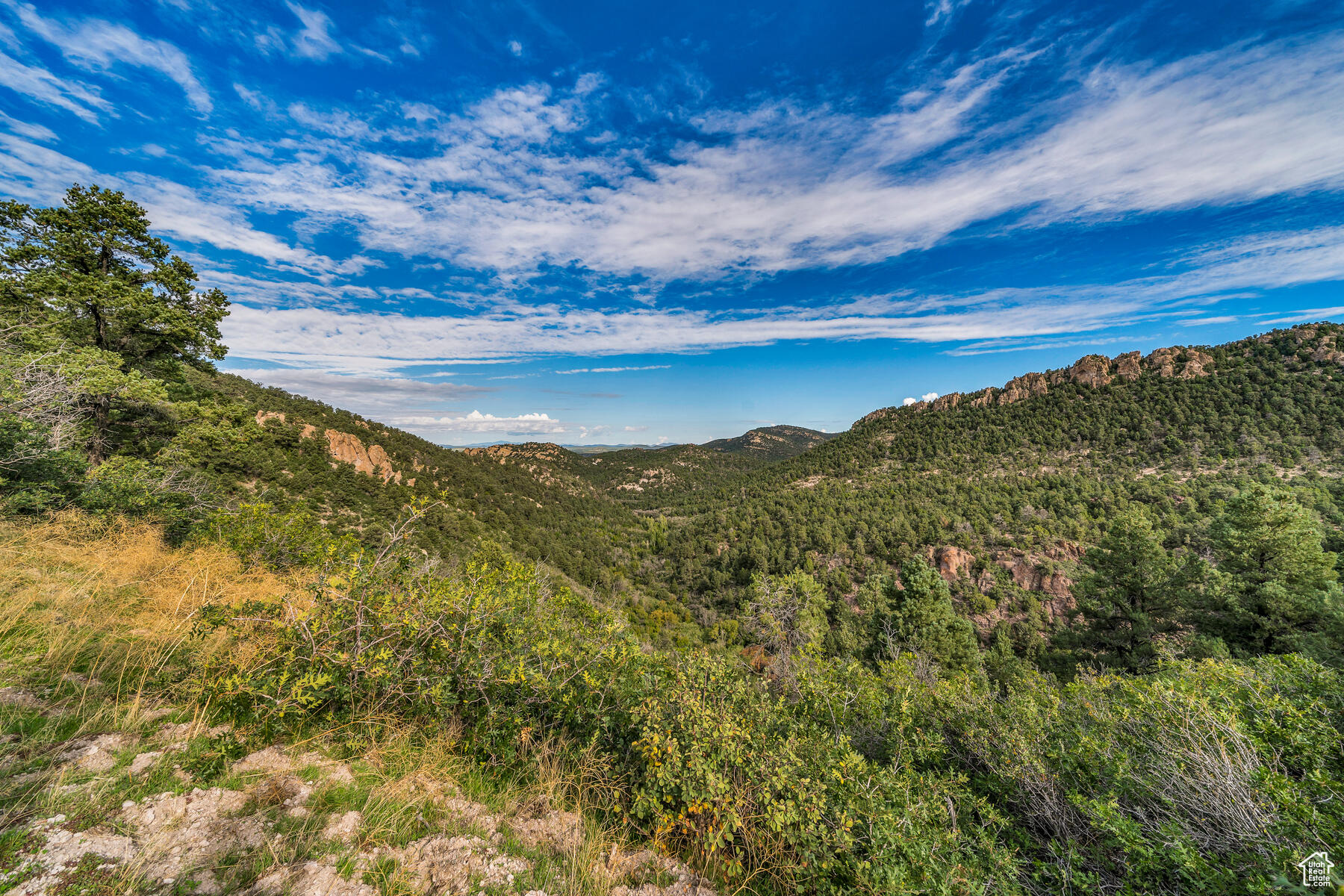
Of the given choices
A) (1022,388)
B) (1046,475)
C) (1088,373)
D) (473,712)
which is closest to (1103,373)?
(1088,373)

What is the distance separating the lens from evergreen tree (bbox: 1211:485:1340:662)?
1287 centimetres

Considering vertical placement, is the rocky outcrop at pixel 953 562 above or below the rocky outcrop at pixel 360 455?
below

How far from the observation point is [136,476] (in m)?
9.56

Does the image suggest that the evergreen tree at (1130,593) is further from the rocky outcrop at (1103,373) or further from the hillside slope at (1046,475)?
the rocky outcrop at (1103,373)

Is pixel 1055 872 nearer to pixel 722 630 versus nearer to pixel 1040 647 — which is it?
pixel 1040 647

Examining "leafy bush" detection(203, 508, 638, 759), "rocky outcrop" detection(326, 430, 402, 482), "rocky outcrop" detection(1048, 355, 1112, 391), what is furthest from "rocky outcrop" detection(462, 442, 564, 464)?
"rocky outcrop" detection(1048, 355, 1112, 391)

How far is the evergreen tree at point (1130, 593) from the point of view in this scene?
16453 mm

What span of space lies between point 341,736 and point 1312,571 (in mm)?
26240

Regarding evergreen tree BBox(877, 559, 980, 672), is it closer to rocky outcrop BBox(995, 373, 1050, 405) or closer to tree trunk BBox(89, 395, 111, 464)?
tree trunk BBox(89, 395, 111, 464)

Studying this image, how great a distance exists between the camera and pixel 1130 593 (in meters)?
17.3

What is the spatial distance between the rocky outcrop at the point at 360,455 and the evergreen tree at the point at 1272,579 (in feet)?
208

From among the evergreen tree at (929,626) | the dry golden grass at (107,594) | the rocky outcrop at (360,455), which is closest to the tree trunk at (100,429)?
the dry golden grass at (107,594)

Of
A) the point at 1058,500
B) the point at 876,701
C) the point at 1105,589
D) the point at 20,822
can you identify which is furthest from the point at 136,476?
the point at 1058,500

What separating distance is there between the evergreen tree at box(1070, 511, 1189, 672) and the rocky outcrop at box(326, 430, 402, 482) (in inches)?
2403
